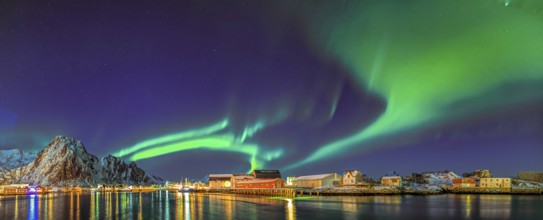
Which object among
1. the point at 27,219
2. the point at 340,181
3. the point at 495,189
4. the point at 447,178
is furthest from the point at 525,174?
the point at 27,219

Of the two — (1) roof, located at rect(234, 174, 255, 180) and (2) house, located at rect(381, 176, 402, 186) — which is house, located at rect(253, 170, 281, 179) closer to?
(1) roof, located at rect(234, 174, 255, 180)

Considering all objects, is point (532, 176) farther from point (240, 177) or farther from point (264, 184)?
point (264, 184)

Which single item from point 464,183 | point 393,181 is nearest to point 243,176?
point 393,181

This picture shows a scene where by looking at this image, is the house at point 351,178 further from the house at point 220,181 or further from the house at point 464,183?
the house at point 220,181

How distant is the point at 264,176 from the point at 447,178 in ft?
310

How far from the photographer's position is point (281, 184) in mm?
121062

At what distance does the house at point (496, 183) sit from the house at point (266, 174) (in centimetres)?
6965

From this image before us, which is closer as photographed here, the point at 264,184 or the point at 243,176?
the point at 264,184

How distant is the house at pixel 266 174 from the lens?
485 feet

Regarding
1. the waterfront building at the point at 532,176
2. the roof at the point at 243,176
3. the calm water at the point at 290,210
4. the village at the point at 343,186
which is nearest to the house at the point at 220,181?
the village at the point at 343,186

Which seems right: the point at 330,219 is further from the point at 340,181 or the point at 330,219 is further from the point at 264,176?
the point at 264,176

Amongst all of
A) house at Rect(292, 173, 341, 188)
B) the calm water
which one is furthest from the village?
the calm water

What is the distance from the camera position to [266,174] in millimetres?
148750

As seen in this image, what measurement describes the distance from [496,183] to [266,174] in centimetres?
7711
